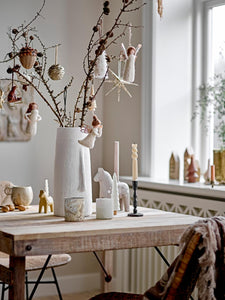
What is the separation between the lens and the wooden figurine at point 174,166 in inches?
150

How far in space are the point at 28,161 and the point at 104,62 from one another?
1.38 meters

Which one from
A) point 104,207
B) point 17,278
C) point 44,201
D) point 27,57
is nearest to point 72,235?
point 17,278

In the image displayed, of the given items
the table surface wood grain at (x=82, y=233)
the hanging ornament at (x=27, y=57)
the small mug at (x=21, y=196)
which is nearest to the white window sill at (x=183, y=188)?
the table surface wood grain at (x=82, y=233)

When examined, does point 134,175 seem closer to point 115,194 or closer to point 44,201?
point 115,194

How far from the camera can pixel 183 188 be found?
3.50 metres

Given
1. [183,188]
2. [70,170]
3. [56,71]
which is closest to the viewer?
[70,170]

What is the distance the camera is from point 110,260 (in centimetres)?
335

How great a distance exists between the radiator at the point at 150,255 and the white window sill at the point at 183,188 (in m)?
0.03

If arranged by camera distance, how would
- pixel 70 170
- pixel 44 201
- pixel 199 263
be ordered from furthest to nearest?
pixel 44 201 < pixel 70 170 < pixel 199 263

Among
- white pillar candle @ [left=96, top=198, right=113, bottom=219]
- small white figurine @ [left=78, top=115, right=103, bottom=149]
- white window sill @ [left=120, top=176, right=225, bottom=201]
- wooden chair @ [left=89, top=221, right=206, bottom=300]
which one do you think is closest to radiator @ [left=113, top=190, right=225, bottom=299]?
white window sill @ [left=120, top=176, right=225, bottom=201]

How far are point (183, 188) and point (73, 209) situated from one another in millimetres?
1165

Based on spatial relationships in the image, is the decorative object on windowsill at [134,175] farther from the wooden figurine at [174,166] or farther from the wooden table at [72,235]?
the wooden figurine at [174,166]

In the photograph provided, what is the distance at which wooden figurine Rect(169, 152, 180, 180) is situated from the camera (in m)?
3.82

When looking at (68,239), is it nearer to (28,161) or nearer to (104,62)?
(104,62)
